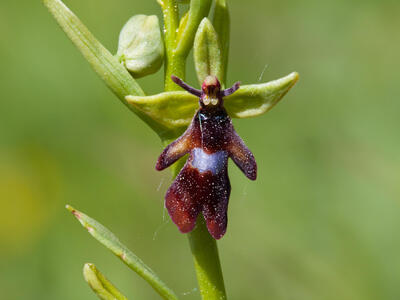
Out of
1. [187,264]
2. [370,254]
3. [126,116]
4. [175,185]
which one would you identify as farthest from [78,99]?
[175,185]

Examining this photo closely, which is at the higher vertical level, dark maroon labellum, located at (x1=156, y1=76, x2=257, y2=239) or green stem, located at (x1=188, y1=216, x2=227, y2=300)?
dark maroon labellum, located at (x1=156, y1=76, x2=257, y2=239)

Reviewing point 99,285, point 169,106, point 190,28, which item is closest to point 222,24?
point 190,28

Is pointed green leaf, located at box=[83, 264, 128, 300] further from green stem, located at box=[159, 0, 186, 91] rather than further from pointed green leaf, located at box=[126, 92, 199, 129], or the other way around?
green stem, located at box=[159, 0, 186, 91]

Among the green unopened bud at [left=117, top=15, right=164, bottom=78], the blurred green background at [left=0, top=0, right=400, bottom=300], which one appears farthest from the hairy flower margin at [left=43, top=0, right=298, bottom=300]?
the blurred green background at [left=0, top=0, right=400, bottom=300]

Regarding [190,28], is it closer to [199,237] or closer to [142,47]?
[142,47]

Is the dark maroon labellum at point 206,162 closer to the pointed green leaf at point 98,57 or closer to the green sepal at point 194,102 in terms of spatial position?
the green sepal at point 194,102

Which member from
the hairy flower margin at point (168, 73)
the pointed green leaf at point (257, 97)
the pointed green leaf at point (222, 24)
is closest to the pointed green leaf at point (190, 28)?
the hairy flower margin at point (168, 73)

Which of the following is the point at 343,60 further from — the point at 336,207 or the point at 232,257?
the point at 232,257
